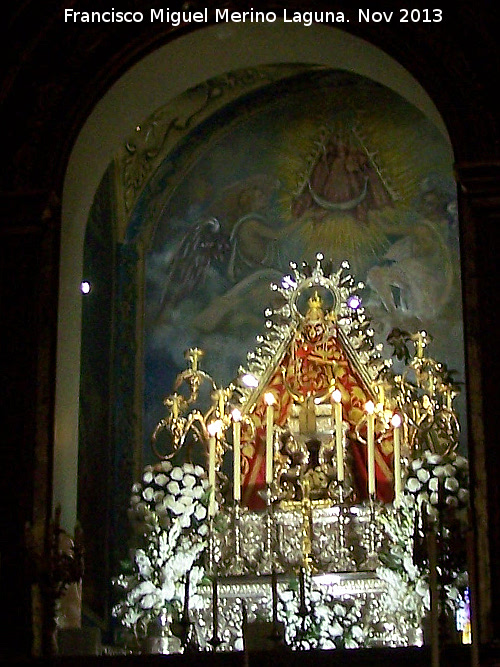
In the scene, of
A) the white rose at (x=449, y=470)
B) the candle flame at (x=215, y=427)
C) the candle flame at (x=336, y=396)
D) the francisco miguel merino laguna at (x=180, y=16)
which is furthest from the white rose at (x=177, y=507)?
the francisco miguel merino laguna at (x=180, y=16)

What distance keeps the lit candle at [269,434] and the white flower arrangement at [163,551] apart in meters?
0.58

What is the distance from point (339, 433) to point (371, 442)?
0.68ft

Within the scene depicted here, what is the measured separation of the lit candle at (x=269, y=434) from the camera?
27.3ft

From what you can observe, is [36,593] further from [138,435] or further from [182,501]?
[138,435]

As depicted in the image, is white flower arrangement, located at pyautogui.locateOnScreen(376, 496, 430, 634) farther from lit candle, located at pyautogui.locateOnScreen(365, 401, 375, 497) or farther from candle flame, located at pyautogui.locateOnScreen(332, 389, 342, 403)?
candle flame, located at pyautogui.locateOnScreen(332, 389, 342, 403)

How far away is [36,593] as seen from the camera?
17.5ft

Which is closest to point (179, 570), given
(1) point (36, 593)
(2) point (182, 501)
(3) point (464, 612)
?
(2) point (182, 501)

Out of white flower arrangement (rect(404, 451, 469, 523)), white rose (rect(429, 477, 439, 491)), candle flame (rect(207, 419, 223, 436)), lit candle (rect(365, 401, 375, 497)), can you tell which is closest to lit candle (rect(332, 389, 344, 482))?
lit candle (rect(365, 401, 375, 497))

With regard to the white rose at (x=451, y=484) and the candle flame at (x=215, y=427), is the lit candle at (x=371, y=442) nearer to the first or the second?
the candle flame at (x=215, y=427)

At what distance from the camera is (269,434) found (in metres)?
8.40

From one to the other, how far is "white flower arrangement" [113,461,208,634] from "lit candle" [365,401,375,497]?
1045mm

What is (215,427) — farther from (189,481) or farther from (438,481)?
(438,481)

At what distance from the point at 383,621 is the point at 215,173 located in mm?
3450

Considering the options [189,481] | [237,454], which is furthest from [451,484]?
[237,454]
